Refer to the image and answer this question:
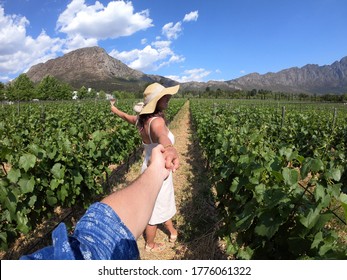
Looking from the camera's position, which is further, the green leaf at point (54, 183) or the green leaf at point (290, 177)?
the green leaf at point (54, 183)

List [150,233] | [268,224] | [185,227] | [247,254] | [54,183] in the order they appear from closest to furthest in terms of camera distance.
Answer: [268,224] < [247,254] < [54,183] < [150,233] < [185,227]

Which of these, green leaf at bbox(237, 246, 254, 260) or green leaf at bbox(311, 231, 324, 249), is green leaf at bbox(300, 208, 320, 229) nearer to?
green leaf at bbox(311, 231, 324, 249)

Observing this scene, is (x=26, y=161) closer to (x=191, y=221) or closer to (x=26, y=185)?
(x=26, y=185)

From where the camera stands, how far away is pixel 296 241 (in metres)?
1.72

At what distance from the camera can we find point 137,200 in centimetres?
125

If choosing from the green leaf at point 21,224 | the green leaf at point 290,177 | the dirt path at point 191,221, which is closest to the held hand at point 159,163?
the green leaf at point 290,177

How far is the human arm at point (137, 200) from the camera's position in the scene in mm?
1175

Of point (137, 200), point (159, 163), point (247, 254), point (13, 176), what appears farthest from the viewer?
point (13, 176)

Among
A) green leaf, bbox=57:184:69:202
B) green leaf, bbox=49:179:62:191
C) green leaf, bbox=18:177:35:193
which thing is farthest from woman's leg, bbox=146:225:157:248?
green leaf, bbox=18:177:35:193

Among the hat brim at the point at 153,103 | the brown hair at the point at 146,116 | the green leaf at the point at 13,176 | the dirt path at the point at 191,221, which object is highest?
the hat brim at the point at 153,103

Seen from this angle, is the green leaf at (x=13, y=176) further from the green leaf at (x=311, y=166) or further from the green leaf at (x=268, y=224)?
the green leaf at (x=311, y=166)

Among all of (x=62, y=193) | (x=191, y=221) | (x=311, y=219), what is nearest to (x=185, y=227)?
(x=191, y=221)

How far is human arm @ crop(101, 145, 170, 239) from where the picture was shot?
1175mm

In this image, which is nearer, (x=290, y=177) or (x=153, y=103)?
(x=290, y=177)
